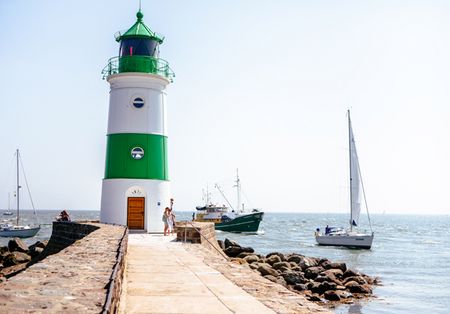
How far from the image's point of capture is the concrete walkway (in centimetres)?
700

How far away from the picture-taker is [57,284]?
5.16 metres

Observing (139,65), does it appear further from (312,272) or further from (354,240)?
(354,240)

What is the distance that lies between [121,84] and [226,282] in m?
14.4

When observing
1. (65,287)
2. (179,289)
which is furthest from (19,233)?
(65,287)

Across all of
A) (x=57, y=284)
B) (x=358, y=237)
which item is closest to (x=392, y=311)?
(x=57, y=284)

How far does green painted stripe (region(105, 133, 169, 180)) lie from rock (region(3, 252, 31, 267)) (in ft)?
18.9

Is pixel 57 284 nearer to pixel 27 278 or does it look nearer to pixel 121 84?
pixel 27 278

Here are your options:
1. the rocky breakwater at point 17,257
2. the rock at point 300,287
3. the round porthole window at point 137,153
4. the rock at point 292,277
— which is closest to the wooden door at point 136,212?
the round porthole window at point 137,153

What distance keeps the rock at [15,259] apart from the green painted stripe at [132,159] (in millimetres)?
5774

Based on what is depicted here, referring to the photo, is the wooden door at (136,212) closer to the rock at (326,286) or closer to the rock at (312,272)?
the rock at (312,272)

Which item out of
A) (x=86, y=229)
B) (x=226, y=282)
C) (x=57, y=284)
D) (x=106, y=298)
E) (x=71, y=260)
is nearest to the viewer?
(x=106, y=298)

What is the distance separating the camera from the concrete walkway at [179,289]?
7.00 meters

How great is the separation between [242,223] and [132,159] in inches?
1682

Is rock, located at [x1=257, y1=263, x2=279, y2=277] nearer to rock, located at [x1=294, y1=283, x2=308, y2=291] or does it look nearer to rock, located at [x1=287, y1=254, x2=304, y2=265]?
rock, located at [x1=294, y1=283, x2=308, y2=291]
